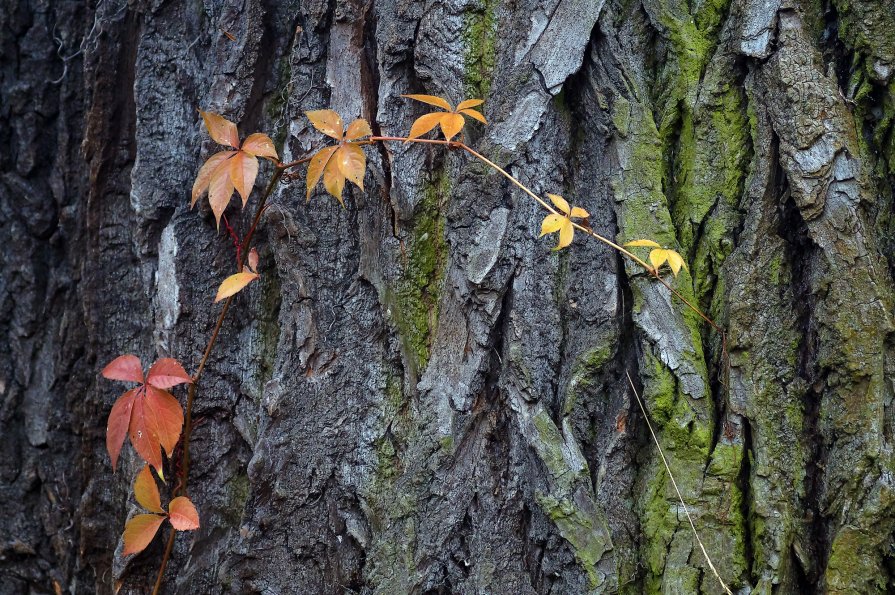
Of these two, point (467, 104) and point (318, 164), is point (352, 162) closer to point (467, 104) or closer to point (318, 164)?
point (318, 164)

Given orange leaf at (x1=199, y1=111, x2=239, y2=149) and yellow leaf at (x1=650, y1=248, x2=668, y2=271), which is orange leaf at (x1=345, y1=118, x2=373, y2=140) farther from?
yellow leaf at (x1=650, y1=248, x2=668, y2=271)

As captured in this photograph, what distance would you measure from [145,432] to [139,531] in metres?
0.23

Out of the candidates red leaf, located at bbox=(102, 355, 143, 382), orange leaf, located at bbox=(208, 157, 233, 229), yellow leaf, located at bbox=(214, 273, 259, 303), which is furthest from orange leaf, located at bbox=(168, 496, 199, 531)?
orange leaf, located at bbox=(208, 157, 233, 229)

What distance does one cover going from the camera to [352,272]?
1.43 metres

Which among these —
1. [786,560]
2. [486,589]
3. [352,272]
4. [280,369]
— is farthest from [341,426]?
Answer: [786,560]

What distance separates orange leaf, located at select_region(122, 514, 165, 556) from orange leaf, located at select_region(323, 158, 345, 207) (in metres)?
0.78

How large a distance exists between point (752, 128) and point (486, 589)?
1022 mm

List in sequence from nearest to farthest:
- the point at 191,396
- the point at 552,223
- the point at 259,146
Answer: the point at 552,223, the point at 259,146, the point at 191,396

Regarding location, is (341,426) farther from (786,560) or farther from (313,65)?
(786,560)

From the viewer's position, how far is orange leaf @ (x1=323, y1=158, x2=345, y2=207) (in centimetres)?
126

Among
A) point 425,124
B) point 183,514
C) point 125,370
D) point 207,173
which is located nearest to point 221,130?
point 207,173

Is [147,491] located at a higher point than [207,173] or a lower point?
lower

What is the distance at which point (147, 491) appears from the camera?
139cm

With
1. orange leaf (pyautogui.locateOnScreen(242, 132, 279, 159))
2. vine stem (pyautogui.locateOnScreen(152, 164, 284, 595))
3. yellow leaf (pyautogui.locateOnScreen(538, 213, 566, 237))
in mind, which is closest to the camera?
yellow leaf (pyautogui.locateOnScreen(538, 213, 566, 237))
